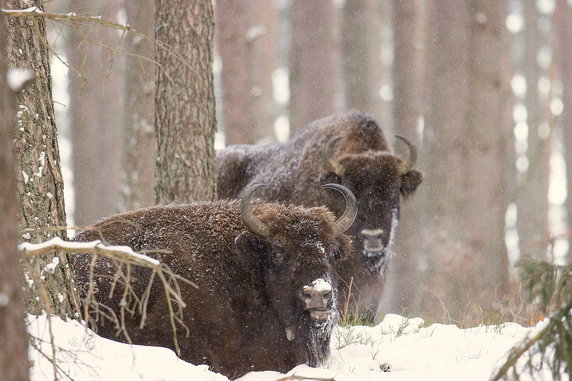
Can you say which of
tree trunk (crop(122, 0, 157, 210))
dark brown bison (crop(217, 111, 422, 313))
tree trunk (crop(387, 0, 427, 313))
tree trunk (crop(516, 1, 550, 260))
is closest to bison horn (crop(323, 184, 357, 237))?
dark brown bison (crop(217, 111, 422, 313))

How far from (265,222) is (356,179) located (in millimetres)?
2848

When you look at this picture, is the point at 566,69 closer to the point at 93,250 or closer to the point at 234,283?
the point at 234,283

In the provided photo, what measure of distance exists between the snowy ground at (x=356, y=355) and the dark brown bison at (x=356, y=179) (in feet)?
4.60

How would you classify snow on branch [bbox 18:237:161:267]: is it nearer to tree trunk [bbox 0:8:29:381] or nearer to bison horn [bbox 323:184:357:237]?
tree trunk [bbox 0:8:29:381]

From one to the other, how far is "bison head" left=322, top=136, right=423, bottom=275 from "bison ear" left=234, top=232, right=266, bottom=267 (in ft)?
8.43

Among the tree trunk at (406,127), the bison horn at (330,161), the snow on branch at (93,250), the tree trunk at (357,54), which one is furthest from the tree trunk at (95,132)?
the snow on branch at (93,250)

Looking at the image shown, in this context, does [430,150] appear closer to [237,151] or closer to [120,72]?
[237,151]

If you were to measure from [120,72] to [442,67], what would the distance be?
13645mm

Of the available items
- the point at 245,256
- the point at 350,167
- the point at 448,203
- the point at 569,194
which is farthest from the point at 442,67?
the point at 569,194

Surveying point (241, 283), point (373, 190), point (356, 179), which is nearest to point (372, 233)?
point (373, 190)

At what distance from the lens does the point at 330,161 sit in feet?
28.0

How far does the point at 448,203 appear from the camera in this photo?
1213 cm

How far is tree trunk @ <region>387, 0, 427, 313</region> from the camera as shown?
46.1 ft

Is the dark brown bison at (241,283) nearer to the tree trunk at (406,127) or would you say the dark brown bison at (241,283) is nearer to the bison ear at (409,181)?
the bison ear at (409,181)
